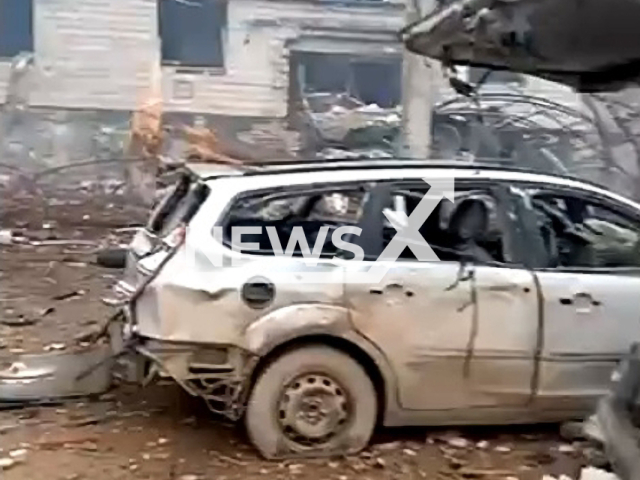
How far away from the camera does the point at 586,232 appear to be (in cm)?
625

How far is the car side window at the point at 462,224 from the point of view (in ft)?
19.4

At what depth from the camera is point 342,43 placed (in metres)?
18.2

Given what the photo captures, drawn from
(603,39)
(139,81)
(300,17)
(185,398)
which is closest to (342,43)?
(300,17)

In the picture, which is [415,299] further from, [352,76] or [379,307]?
[352,76]

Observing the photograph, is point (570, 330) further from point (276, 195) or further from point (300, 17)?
point (300, 17)

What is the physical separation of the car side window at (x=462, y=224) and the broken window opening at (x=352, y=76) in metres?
12.3

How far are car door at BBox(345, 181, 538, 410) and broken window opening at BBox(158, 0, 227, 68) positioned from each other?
42.2 feet

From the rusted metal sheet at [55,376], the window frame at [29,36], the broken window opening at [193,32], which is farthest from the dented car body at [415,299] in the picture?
the window frame at [29,36]

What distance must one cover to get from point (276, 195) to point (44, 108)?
1300cm

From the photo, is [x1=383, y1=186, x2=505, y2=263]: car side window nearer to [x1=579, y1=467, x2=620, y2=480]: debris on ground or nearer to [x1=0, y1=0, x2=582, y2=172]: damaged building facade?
[x1=579, y1=467, x2=620, y2=480]: debris on ground

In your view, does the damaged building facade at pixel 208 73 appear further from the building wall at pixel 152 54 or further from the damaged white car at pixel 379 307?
the damaged white car at pixel 379 307

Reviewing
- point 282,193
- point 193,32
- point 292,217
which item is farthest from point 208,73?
point 282,193

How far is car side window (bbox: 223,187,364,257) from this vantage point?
227 inches

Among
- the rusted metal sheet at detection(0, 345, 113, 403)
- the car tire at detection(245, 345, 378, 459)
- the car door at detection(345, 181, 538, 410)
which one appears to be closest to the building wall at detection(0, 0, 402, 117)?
the rusted metal sheet at detection(0, 345, 113, 403)
